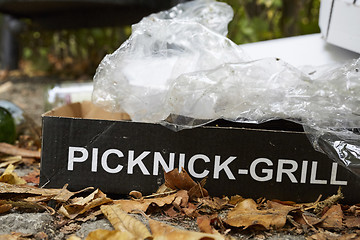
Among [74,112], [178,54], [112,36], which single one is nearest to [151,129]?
[178,54]

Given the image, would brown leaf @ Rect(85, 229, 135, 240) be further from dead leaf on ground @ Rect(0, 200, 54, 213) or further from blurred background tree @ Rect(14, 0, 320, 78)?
blurred background tree @ Rect(14, 0, 320, 78)

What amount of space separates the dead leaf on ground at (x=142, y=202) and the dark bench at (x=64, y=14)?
1677mm

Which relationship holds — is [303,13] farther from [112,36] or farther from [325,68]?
[112,36]

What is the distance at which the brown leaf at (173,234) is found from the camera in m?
0.68

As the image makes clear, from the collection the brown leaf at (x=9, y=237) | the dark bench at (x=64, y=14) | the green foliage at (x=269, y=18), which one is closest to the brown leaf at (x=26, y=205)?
the brown leaf at (x=9, y=237)

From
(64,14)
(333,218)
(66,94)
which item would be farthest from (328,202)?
(64,14)

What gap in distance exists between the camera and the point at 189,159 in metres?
0.93

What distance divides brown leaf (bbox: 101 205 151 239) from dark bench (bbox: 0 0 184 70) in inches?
67.9

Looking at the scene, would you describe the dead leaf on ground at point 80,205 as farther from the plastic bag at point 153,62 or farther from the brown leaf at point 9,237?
the plastic bag at point 153,62

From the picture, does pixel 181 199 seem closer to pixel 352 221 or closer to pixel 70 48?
pixel 352 221

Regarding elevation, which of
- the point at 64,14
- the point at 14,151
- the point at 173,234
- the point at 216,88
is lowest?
the point at 14,151

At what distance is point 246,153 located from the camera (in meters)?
0.93

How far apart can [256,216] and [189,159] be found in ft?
0.67

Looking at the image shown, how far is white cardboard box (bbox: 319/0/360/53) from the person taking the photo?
1116 millimetres
